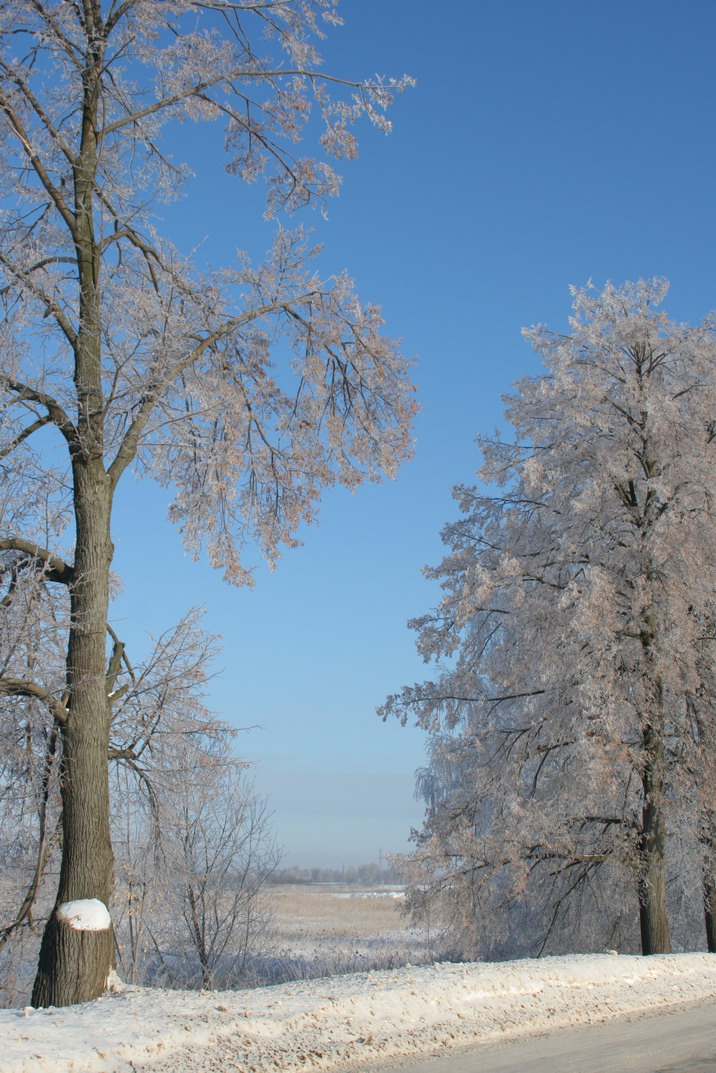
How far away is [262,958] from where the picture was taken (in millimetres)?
19578

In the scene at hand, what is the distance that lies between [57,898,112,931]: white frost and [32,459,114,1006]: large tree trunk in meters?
0.04

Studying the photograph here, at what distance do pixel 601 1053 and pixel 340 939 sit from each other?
24.2m

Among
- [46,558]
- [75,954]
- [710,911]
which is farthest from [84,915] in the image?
[710,911]

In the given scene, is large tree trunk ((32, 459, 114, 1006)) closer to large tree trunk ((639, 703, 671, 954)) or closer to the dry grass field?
the dry grass field

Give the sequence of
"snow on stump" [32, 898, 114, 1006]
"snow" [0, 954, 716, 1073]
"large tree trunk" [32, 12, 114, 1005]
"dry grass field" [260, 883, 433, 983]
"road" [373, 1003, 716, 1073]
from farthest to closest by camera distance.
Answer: "dry grass field" [260, 883, 433, 983]
"large tree trunk" [32, 12, 114, 1005]
"snow on stump" [32, 898, 114, 1006]
"road" [373, 1003, 716, 1073]
"snow" [0, 954, 716, 1073]

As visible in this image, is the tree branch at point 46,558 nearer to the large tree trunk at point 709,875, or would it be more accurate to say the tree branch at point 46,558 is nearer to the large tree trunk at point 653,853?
the large tree trunk at point 653,853

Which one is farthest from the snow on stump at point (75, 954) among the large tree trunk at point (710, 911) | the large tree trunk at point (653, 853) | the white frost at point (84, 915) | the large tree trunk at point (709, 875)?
the large tree trunk at point (710, 911)

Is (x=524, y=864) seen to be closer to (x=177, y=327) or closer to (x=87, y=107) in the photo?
(x=177, y=327)

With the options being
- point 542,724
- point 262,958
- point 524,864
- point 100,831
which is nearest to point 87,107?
point 100,831

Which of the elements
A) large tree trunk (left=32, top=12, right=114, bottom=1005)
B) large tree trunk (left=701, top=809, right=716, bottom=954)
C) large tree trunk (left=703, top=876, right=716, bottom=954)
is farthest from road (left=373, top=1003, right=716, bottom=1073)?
large tree trunk (left=703, top=876, right=716, bottom=954)

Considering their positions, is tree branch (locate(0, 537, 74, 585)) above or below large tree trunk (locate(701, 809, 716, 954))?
above

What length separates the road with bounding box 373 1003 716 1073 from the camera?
5289mm

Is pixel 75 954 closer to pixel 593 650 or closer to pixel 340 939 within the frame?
pixel 593 650

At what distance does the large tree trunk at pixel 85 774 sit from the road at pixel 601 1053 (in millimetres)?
2640
